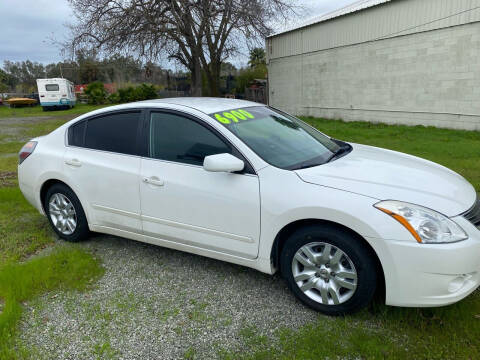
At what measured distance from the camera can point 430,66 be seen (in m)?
13.1

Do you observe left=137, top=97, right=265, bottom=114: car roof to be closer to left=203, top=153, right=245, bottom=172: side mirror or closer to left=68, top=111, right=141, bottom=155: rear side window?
left=68, top=111, right=141, bottom=155: rear side window

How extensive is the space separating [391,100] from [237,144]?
13.1 m

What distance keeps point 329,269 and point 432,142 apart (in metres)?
8.68

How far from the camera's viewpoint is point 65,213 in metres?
4.24

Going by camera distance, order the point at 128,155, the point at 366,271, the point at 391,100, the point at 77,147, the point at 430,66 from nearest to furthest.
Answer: the point at 366,271 < the point at 128,155 < the point at 77,147 < the point at 430,66 < the point at 391,100

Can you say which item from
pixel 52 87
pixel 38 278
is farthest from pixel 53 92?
pixel 38 278

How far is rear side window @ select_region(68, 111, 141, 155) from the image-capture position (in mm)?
3699

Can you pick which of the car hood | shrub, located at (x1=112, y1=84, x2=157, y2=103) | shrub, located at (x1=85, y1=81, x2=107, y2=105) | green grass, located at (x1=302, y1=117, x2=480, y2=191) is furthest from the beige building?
shrub, located at (x1=85, y1=81, x2=107, y2=105)

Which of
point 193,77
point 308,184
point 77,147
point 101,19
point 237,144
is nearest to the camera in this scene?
point 308,184

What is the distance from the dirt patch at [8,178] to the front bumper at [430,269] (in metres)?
6.77

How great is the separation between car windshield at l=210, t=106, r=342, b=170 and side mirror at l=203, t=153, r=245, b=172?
0.83 feet

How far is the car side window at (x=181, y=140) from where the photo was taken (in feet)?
Answer: 10.7

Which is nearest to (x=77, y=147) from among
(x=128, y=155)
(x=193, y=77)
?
(x=128, y=155)

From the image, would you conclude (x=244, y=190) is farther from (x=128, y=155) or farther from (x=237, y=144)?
(x=128, y=155)
